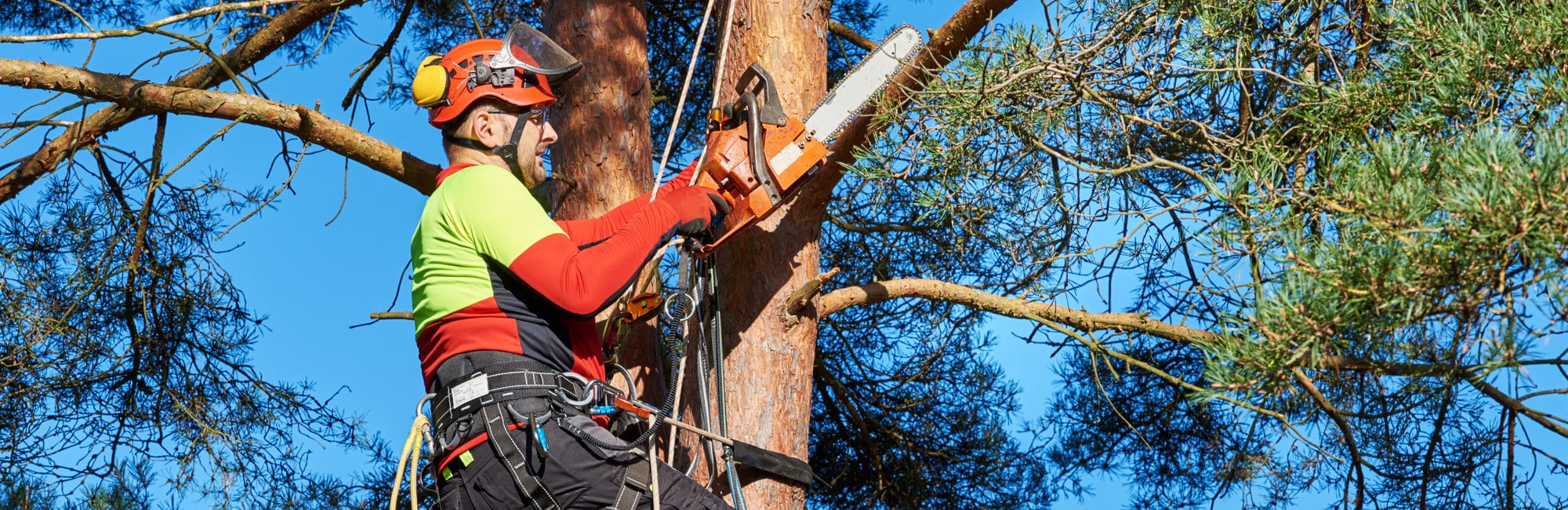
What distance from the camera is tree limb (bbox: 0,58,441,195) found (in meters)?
3.81

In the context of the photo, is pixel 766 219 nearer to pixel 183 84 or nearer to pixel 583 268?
pixel 583 268

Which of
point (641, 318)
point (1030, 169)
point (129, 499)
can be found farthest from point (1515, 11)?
point (129, 499)

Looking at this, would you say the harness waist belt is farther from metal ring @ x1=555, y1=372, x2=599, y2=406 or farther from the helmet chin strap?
the helmet chin strap

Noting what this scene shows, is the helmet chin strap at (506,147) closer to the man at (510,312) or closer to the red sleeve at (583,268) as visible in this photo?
the man at (510,312)

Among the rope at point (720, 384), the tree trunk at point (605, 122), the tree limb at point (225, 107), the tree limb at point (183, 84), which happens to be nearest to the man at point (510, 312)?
the rope at point (720, 384)

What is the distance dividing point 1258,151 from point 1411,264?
68cm

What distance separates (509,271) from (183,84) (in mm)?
2496

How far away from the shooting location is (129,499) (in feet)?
17.0

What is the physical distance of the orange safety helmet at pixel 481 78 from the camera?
2891mm

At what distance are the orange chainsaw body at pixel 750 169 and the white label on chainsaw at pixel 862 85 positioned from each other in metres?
0.13

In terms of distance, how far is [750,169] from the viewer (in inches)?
122

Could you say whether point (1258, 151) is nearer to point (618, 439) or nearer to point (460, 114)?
point (618, 439)

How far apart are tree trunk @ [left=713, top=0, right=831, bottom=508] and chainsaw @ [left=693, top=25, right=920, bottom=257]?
1.16 ft

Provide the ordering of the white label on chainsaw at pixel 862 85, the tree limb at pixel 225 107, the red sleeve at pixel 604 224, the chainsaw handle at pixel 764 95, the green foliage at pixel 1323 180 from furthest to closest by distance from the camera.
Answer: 1. the tree limb at pixel 225 107
2. the white label on chainsaw at pixel 862 85
3. the chainsaw handle at pixel 764 95
4. the red sleeve at pixel 604 224
5. the green foliage at pixel 1323 180
